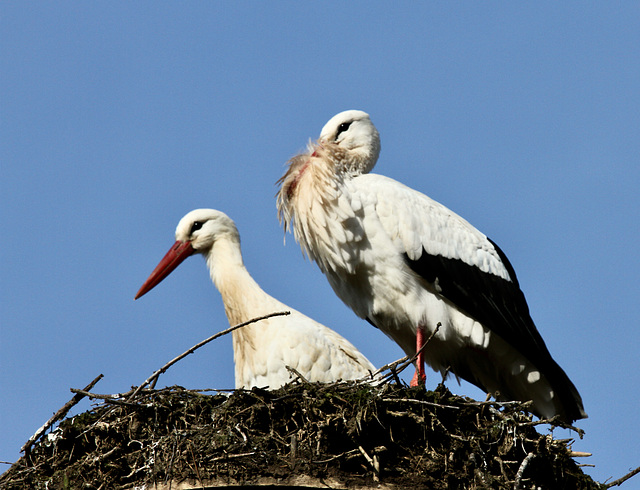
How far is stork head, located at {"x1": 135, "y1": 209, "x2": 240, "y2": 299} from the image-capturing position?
6758 mm

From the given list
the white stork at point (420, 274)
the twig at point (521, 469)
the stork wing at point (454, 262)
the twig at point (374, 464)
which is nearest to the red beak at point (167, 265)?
the white stork at point (420, 274)

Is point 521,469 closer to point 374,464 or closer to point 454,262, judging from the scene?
point 374,464

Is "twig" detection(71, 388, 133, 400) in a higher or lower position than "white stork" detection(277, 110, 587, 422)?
lower

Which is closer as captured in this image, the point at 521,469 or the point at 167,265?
the point at 521,469

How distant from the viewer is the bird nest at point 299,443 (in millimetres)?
3705

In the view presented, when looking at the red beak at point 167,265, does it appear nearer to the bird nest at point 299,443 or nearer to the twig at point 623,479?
the bird nest at point 299,443

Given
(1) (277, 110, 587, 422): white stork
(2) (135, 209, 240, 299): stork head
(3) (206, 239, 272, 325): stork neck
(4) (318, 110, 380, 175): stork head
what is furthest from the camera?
(2) (135, 209, 240, 299): stork head

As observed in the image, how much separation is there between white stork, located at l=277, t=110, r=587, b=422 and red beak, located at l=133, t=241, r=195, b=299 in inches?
54.2

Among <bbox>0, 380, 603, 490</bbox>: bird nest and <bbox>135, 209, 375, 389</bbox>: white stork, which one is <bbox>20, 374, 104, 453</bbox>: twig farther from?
<bbox>135, 209, 375, 389</bbox>: white stork

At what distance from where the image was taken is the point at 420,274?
5145 mm

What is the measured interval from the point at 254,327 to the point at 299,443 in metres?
2.20

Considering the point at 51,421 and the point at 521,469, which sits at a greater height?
the point at 51,421

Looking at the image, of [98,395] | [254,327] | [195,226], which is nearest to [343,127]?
[254,327]

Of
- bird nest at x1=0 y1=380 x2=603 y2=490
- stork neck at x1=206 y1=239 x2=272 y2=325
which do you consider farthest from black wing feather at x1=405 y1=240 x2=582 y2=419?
stork neck at x1=206 y1=239 x2=272 y2=325
